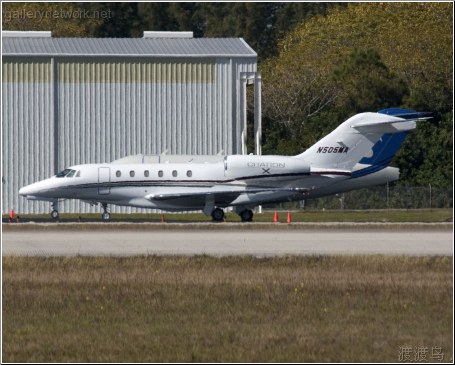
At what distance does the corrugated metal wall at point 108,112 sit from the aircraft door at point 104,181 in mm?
7692

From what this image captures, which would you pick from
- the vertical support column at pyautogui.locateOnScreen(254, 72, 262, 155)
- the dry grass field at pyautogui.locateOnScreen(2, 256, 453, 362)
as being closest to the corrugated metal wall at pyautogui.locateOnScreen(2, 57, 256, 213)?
the vertical support column at pyautogui.locateOnScreen(254, 72, 262, 155)

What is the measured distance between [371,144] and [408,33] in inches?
1290

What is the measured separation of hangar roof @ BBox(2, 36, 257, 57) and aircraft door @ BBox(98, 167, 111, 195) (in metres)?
9.44

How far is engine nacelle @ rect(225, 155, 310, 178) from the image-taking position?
4469 centimetres

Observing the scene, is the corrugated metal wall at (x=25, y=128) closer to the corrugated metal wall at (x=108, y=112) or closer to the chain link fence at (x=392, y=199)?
the corrugated metal wall at (x=108, y=112)

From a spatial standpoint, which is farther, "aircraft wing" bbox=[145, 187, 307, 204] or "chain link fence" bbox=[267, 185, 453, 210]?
"chain link fence" bbox=[267, 185, 453, 210]

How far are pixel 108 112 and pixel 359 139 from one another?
44.4 feet

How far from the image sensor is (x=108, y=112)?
54.1m

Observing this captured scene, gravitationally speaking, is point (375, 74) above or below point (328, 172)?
above

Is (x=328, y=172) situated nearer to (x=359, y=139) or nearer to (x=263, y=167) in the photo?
(x=359, y=139)

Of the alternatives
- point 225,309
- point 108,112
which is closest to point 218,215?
point 108,112

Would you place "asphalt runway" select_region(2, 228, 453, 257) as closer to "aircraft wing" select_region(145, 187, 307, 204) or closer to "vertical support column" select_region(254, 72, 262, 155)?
"aircraft wing" select_region(145, 187, 307, 204)

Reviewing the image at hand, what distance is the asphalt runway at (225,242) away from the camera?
2800 cm

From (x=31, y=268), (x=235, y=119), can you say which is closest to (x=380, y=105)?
(x=235, y=119)
